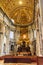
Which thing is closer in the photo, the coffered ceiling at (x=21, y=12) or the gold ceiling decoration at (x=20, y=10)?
the gold ceiling decoration at (x=20, y=10)

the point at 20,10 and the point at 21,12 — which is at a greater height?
the point at 20,10

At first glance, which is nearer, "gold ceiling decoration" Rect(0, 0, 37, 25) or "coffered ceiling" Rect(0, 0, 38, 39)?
"gold ceiling decoration" Rect(0, 0, 37, 25)

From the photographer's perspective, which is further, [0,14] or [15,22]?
[15,22]

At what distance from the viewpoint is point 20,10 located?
27.1 m

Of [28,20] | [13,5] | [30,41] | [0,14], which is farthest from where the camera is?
[28,20]

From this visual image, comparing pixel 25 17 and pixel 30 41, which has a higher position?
pixel 25 17

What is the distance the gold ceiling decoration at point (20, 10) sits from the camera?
885 inches

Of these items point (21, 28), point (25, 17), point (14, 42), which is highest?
point (25, 17)

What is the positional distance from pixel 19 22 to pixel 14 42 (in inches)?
178

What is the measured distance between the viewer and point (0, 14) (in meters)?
17.6

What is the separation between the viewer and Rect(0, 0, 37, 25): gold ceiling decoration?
885 inches

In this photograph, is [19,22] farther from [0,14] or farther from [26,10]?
[0,14]

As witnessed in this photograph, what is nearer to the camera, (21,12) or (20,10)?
(20,10)

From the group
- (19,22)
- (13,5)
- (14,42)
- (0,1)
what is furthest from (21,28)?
(0,1)
